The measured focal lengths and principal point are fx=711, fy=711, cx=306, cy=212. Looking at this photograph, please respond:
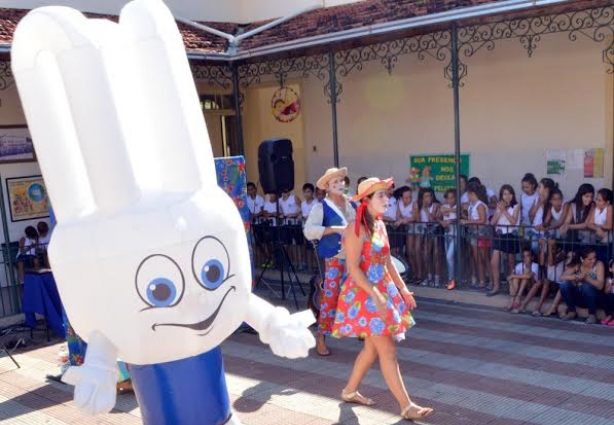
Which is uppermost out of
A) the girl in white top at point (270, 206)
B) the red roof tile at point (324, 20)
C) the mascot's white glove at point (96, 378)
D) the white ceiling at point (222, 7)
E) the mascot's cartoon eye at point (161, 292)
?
the white ceiling at point (222, 7)

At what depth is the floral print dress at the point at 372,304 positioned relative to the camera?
17.7ft

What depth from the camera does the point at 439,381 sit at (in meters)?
6.65

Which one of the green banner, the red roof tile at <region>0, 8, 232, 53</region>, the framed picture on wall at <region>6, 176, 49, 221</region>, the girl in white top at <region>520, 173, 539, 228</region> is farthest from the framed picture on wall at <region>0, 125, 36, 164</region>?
the girl in white top at <region>520, 173, 539, 228</region>

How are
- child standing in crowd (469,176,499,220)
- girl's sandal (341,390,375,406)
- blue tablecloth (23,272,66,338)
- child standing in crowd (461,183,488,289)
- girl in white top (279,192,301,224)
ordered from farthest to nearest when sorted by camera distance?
girl in white top (279,192,301,224), child standing in crowd (469,176,499,220), child standing in crowd (461,183,488,289), blue tablecloth (23,272,66,338), girl's sandal (341,390,375,406)

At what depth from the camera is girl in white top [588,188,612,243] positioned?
8.52 m

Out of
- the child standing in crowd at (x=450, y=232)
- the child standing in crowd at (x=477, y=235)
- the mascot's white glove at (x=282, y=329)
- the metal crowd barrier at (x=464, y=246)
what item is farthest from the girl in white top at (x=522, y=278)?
the mascot's white glove at (x=282, y=329)

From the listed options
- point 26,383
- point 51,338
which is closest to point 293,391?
point 26,383

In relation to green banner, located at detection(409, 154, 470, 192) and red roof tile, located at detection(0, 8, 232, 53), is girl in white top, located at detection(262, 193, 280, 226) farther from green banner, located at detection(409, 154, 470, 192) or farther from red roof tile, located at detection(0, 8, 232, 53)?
red roof tile, located at detection(0, 8, 232, 53)

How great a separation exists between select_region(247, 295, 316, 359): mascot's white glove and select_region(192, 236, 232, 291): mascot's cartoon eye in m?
0.44

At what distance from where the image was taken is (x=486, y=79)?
1153 cm

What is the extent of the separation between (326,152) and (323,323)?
24.9 ft

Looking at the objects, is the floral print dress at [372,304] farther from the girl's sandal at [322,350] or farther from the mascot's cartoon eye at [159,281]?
the girl's sandal at [322,350]

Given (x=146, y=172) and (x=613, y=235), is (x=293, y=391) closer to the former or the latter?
(x=146, y=172)

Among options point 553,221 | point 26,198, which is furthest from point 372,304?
point 26,198
